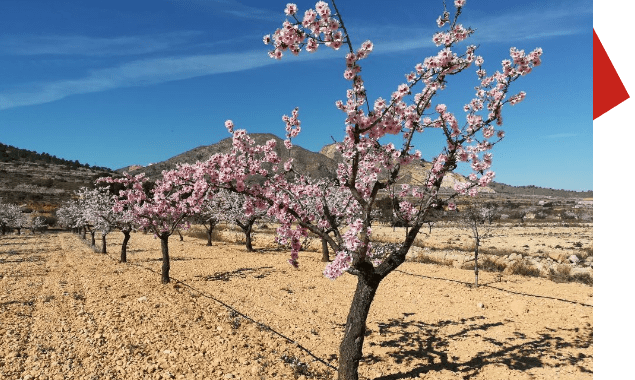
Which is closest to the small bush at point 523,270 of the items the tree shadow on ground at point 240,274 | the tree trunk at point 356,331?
the tree shadow on ground at point 240,274

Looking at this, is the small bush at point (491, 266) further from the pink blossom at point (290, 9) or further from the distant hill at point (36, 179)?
the distant hill at point (36, 179)

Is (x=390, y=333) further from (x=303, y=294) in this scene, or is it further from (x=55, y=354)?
(x=55, y=354)

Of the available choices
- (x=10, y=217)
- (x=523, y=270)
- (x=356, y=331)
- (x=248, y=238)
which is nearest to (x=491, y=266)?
(x=523, y=270)

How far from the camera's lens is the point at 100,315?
11.4 m

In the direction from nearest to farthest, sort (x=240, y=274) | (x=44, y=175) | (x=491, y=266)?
(x=240, y=274)
(x=491, y=266)
(x=44, y=175)

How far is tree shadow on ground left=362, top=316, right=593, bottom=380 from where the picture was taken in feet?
Result: 27.8

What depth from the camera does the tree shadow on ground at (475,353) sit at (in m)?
8.47

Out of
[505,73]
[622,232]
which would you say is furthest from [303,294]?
[622,232]

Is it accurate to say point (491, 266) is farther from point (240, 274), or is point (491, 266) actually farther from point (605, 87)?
point (605, 87)

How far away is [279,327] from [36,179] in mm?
119657

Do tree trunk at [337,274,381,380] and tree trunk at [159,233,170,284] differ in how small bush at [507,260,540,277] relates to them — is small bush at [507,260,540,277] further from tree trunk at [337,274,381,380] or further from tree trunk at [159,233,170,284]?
tree trunk at [159,233,170,284]

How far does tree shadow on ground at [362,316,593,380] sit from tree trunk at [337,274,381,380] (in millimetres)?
1080

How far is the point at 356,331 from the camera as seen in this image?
7.36 metres

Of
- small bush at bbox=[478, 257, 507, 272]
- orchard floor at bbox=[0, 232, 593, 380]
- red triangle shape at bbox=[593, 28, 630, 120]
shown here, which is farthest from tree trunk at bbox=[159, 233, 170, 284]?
red triangle shape at bbox=[593, 28, 630, 120]
